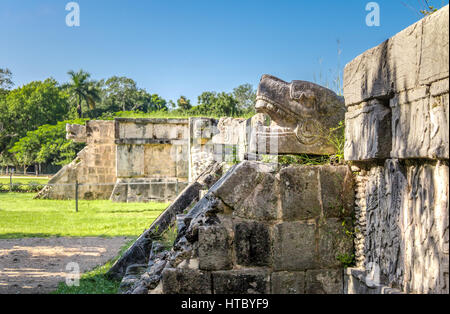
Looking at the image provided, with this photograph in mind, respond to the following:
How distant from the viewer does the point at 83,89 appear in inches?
1623

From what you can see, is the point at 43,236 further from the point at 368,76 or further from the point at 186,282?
the point at 368,76

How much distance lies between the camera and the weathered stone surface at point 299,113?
12.1ft

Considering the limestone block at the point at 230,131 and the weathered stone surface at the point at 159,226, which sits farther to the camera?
the limestone block at the point at 230,131

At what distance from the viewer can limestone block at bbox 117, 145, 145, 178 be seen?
14.7 metres

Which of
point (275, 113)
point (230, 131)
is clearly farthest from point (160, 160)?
point (275, 113)

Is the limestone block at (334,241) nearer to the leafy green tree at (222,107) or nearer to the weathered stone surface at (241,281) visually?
the weathered stone surface at (241,281)

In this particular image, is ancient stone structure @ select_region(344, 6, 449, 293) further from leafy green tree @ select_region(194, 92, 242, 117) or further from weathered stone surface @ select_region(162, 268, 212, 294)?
leafy green tree @ select_region(194, 92, 242, 117)

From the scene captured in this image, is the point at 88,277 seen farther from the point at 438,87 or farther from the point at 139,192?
the point at 139,192

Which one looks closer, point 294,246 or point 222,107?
point 294,246

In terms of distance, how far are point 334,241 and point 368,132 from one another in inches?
35.8

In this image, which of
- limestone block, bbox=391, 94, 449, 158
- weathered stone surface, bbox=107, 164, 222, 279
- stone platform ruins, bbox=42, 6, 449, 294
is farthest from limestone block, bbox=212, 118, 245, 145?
limestone block, bbox=391, 94, 449, 158

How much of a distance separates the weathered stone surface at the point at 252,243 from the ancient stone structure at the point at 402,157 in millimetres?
665

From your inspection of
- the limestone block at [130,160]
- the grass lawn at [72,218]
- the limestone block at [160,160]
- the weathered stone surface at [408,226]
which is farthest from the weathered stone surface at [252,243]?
the limestone block at [130,160]
